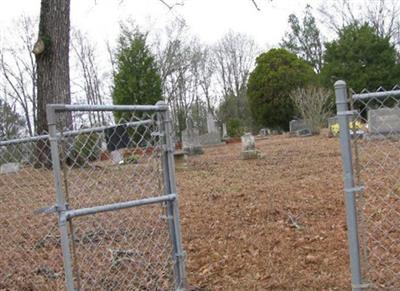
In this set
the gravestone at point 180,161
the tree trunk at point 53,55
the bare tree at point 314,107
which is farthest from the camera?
the bare tree at point 314,107

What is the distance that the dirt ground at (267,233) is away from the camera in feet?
12.9

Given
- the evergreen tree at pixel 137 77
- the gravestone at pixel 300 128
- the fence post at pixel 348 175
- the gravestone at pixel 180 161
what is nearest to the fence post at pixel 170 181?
the fence post at pixel 348 175

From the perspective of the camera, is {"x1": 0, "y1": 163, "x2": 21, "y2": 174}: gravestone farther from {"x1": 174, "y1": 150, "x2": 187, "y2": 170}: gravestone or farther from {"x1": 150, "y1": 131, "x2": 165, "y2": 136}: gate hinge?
{"x1": 174, "y1": 150, "x2": 187, "y2": 170}: gravestone

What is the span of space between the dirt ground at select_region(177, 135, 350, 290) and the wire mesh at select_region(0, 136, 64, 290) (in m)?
1.29

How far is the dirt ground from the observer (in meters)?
3.92

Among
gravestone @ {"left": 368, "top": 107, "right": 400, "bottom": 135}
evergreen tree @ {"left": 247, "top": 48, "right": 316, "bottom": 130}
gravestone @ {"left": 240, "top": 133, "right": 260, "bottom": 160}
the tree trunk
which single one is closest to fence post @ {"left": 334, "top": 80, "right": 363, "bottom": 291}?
gravestone @ {"left": 368, "top": 107, "right": 400, "bottom": 135}

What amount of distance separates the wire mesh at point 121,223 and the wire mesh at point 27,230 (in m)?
0.27

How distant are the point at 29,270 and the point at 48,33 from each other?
778cm

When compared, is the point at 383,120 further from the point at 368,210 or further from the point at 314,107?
the point at 314,107

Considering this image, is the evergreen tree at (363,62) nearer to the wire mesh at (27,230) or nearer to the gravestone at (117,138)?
the wire mesh at (27,230)

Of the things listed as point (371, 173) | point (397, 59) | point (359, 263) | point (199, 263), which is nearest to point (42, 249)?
point (199, 263)

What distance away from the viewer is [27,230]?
19.2 feet

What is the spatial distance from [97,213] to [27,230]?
3.01 metres

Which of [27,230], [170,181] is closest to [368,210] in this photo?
[170,181]
